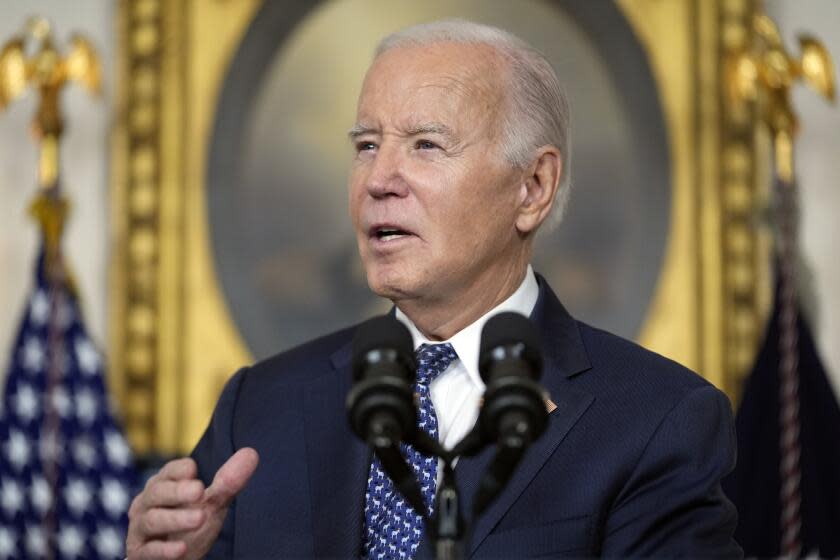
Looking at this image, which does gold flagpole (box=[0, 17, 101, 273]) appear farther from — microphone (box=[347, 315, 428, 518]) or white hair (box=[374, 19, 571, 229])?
microphone (box=[347, 315, 428, 518])

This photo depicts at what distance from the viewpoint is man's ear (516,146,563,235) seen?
2.53 metres

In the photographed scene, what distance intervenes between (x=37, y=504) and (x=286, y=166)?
68.9 inches

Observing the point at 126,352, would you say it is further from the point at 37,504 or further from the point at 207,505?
the point at 207,505

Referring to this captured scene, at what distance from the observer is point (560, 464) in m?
2.24

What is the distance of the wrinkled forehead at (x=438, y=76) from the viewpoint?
2.38 metres

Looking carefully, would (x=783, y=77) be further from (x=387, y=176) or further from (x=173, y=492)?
(x=173, y=492)

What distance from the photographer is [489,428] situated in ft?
5.03

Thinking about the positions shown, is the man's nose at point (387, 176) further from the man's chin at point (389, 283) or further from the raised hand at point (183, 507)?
the raised hand at point (183, 507)

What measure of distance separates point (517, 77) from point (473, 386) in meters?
0.59

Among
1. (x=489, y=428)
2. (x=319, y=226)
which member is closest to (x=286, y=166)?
(x=319, y=226)

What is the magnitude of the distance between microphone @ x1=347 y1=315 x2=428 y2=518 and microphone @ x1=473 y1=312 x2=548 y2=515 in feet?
0.29

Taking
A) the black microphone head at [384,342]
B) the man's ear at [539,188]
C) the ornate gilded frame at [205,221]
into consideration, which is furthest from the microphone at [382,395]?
the ornate gilded frame at [205,221]

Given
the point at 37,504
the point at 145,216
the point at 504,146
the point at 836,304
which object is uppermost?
the point at 145,216

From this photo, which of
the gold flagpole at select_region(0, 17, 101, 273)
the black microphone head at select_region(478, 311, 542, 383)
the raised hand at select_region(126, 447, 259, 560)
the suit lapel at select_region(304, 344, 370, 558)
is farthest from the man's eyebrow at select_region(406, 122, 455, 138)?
the gold flagpole at select_region(0, 17, 101, 273)
